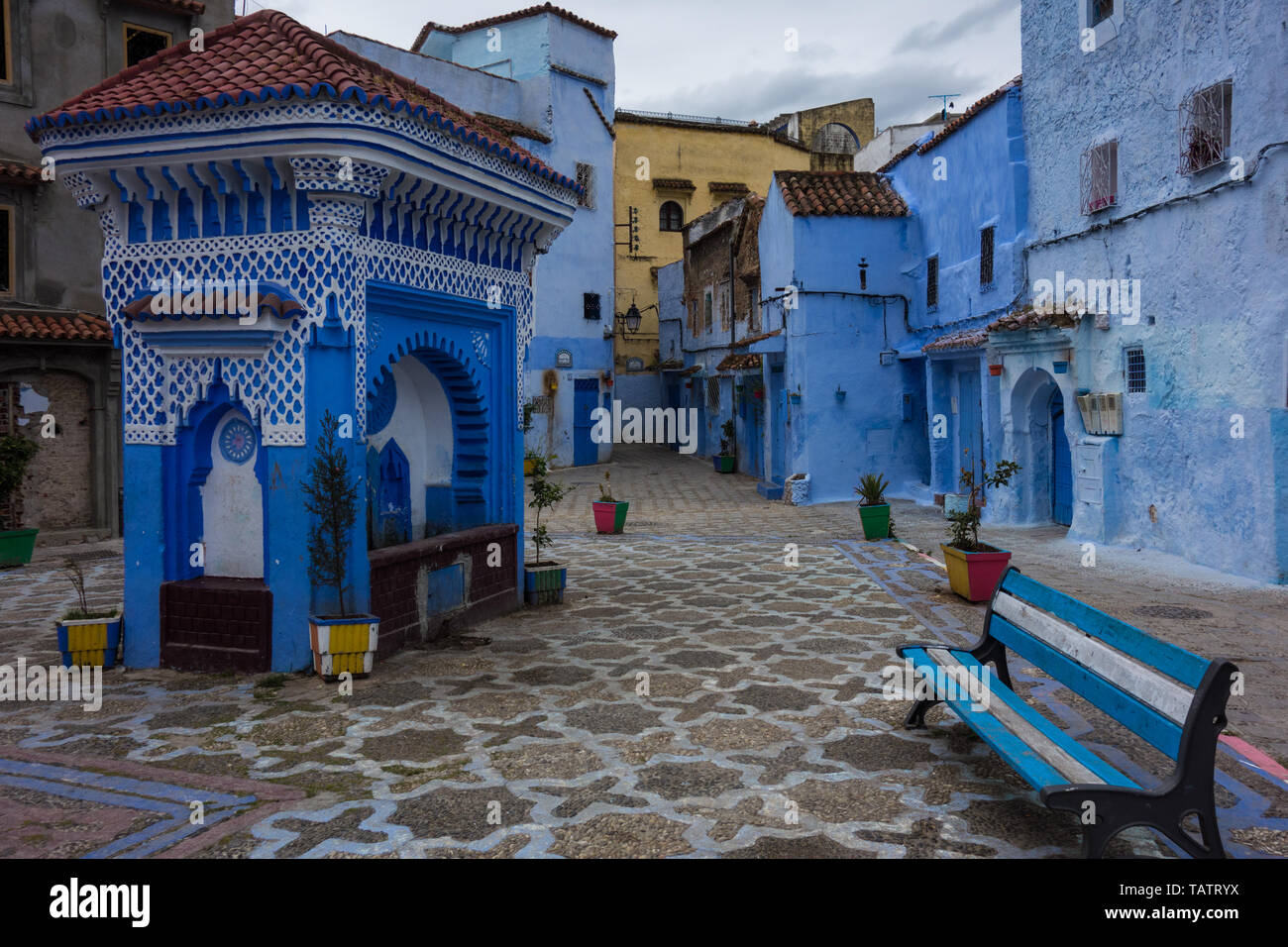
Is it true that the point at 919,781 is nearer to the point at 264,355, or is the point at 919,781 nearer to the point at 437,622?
the point at 437,622

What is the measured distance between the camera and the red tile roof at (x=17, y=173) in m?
15.2

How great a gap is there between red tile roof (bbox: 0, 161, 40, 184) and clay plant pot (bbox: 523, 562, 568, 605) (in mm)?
11443

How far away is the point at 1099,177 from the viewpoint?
43.4ft

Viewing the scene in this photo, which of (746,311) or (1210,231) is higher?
(746,311)

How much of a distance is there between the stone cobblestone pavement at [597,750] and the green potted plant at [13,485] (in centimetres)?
367

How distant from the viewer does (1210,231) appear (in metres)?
11.1

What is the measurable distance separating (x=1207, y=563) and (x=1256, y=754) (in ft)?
21.6

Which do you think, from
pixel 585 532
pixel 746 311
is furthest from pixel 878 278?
pixel 585 532

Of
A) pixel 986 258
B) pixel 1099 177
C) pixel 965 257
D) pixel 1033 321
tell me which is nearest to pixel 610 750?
pixel 1033 321

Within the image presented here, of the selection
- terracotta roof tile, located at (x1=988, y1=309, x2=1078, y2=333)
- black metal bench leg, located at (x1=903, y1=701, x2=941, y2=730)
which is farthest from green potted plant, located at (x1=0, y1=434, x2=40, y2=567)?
terracotta roof tile, located at (x1=988, y1=309, x2=1078, y2=333)

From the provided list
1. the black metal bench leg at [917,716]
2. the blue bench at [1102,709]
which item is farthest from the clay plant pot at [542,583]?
the blue bench at [1102,709]

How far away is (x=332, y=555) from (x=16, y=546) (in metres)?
8.75

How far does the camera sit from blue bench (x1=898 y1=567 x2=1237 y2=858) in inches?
154

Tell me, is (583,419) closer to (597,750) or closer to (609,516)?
(609,516)
